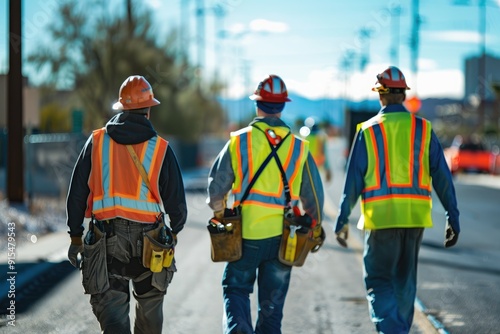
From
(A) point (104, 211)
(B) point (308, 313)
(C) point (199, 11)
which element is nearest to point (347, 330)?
(B) point (308, 313)

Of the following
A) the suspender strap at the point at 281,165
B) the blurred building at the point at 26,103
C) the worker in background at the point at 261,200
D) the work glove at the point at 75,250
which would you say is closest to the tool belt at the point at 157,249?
the work glove at the point at 75,250

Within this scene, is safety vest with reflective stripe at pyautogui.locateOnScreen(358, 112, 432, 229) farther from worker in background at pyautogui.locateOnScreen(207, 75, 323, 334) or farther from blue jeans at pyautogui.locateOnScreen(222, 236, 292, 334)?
blue jeans at pyautogui.locateOnScreen(222, 236, 292, 334)

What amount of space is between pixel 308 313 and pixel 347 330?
33.0 inches

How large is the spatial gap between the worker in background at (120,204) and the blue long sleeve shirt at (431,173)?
4.42 ft

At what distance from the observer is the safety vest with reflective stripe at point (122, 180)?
18.8 ft

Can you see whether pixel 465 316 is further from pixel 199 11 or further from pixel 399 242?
pixel 199 11

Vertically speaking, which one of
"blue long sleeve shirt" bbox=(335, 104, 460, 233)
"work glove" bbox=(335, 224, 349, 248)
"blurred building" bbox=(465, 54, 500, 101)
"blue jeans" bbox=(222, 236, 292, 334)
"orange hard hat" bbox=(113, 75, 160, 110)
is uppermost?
"blurred building" bbox=(465, 54, 500, 101)

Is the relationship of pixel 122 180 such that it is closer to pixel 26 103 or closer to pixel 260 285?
pixel 260 285

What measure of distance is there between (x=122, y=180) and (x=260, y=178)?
98cm

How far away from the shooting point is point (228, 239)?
620cm

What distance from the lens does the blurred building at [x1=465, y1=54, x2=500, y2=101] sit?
53125 mm

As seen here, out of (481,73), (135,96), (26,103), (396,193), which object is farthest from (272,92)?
(481,73)

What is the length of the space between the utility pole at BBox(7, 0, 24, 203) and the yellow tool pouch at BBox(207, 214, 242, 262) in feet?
40.9

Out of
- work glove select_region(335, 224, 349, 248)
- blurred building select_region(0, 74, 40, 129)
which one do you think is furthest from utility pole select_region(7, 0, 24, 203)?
work glove select_region(335, 224, 349, 248)
